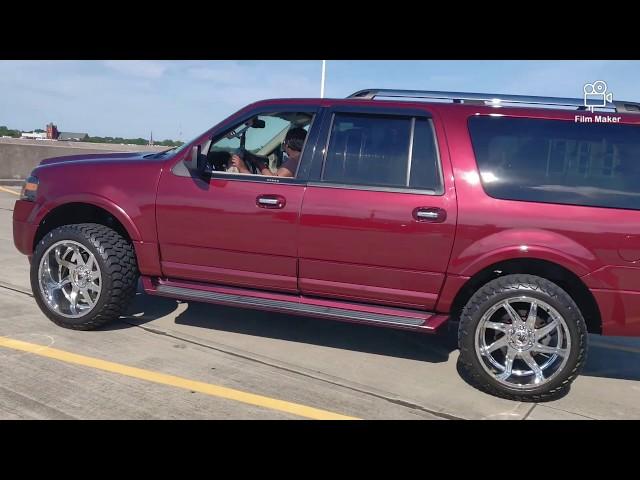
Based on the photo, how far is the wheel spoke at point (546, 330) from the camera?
3676 millimetres

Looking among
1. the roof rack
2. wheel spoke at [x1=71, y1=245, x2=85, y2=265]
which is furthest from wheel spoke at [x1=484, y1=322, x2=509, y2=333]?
wheel spoke at [x1=71, y1=245, x2=85, y2=265]

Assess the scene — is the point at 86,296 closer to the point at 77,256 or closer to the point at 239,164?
the point at 77,256

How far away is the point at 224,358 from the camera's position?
4133 millimetres

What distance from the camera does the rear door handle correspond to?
12.5 feet

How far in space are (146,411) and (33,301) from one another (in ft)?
8.66

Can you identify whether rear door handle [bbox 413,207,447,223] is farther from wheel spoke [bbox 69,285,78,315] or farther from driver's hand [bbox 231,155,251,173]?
wheel spoke [bbox 69,285,78,315]

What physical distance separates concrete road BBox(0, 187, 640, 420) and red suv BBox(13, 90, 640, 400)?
0.95ft

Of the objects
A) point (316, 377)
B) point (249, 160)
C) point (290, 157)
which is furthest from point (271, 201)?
point (316, 377)

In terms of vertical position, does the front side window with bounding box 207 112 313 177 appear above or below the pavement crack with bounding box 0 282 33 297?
above

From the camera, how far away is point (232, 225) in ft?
13.8

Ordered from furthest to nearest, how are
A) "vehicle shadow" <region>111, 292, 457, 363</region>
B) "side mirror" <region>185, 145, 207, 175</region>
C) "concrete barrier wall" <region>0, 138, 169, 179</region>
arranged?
Answer: "concrete barrier wall" <region>0, 138, 169, 179</region> < "vehicle shadow" <region>111, 292, 457, 363</region> < "side mirror" <region>185, 145, 207, 175</region>

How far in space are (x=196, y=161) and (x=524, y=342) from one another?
265cm
